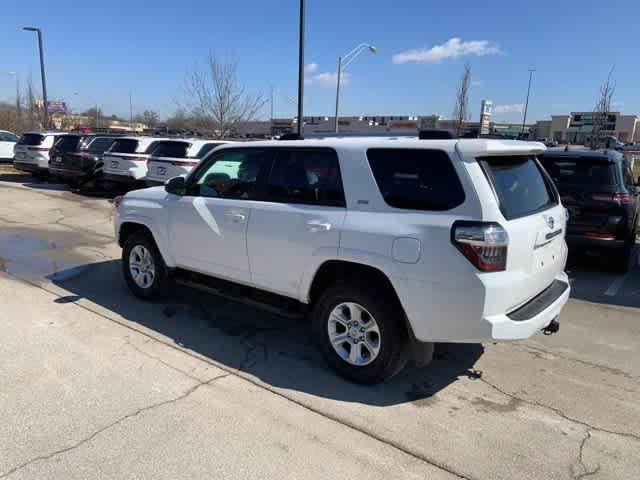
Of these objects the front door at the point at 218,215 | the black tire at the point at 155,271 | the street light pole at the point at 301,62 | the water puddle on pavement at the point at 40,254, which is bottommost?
the water puddle on pavement at the point at 40,254

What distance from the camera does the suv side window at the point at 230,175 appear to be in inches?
171

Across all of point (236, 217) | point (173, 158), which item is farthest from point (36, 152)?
point (236, 217)

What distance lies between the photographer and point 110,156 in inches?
537

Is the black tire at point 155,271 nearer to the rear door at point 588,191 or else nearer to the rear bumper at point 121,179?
the rear door at point 588,191

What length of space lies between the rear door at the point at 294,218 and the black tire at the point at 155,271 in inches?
58.1

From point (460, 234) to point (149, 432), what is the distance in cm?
234

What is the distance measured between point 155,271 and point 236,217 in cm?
152

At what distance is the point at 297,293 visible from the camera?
400 centimetres

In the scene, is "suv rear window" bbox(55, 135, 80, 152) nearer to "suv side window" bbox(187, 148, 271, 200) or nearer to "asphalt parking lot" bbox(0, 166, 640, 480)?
"asphalt parking lot" bbox(0, 166, 640, 480)

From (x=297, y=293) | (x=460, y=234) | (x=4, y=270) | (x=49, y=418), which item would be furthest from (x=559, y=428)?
(x=4, y=270)

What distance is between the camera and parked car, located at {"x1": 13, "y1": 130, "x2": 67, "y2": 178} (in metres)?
16.5

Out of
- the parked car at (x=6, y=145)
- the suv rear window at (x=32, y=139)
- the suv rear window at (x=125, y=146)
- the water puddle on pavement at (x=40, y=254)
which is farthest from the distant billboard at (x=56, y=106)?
the water puddle on pavement at (x=40, y=254)

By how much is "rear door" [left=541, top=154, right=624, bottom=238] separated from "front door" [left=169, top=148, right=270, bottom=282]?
180 inches

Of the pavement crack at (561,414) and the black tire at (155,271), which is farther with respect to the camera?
the black tire at (155,271)
